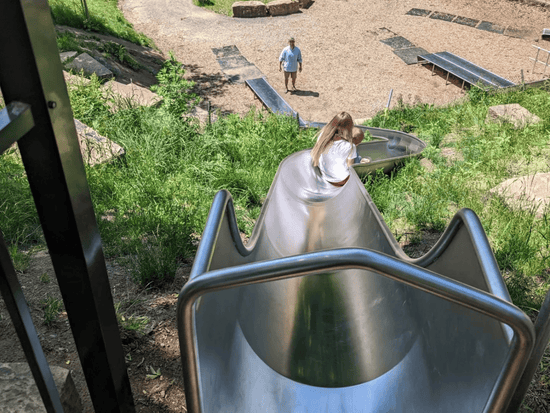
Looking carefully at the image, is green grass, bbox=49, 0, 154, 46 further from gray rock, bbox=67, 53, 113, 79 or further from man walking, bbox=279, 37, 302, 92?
man walking, bbox=279, 37, 302, 92

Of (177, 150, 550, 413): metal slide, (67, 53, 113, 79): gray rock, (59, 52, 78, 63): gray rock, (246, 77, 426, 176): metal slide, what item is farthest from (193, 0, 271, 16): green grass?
(177, 150, 550, 413): metal slide

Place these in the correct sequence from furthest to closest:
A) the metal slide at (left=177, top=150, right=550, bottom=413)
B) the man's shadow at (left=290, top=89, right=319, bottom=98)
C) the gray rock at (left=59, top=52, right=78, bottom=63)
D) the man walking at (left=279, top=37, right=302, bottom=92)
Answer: the man's shadow at (left=290, top=89, right=319, bottom=98) → the man walking at (left=279, top=37, right=302, bottom=92) → the gray rock at (left=59, top=52, right=78, bottom=63) → the metal slide at (left=177, top=150, right=550, bottom=413)

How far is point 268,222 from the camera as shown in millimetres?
3082

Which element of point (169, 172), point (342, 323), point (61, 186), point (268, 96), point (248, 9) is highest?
point (61, 186)

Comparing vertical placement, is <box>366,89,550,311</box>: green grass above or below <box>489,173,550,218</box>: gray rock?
below

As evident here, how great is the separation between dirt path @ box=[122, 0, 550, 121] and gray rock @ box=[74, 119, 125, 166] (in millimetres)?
4630

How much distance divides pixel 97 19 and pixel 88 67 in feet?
18.1

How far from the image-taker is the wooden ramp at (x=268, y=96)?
861cm

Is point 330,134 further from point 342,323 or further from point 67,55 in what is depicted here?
point 67,55

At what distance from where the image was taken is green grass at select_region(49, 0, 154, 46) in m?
11.6

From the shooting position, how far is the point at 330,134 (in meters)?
3.86

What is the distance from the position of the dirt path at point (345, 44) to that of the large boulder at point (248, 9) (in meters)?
0.35

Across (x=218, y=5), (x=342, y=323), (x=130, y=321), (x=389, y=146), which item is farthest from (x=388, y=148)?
(x=218, y=5)

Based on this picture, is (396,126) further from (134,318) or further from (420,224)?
(134,318)
